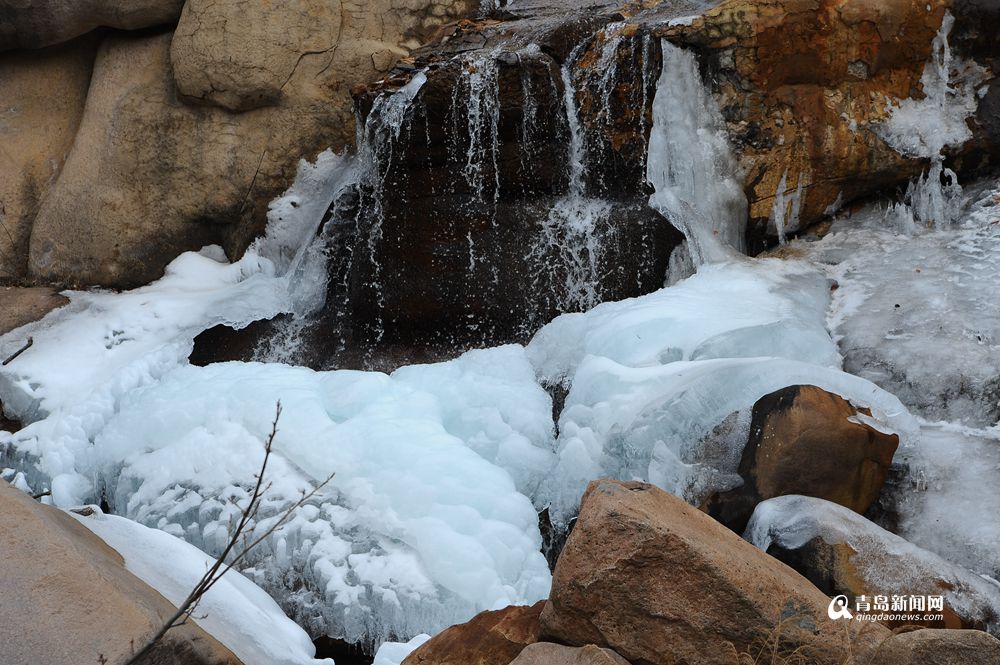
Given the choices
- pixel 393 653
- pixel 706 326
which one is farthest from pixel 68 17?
pixel 393 653

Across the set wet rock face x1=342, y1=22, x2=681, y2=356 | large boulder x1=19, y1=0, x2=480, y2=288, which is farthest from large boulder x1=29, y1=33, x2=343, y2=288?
wet rock face x1=342, y1=22, x2=681, y2=356

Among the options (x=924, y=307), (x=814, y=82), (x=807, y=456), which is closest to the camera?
(x=807, y=456)

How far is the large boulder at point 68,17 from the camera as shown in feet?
24.5

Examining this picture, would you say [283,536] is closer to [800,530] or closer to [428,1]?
[800,530]

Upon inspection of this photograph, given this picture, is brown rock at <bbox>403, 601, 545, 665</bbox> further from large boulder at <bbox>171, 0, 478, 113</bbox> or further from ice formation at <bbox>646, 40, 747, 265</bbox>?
large boulder at <bbox>171, 0, 478, 113</bbox>

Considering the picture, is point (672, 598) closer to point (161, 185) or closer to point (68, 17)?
point (161, 185)

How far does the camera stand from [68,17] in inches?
298

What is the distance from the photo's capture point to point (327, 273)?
22.7 ft

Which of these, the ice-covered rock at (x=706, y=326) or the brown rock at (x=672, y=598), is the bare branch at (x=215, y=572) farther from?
the ice-covered rock at (x=706, y=326)

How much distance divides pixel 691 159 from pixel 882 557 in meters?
3.45

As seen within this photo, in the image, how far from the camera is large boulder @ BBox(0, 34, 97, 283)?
302 inches

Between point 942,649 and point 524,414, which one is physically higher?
point 942,649

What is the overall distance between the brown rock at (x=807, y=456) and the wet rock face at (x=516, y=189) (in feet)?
7.96

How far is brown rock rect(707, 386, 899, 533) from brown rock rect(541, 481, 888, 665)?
1000 millimetres
